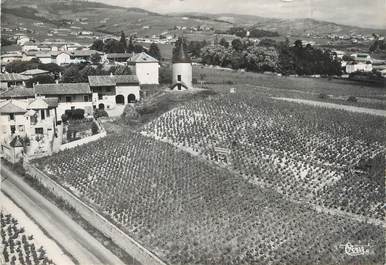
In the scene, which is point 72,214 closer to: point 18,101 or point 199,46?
point 18,101

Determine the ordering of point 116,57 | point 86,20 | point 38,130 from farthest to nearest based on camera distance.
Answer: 1. point 86,20
2. point 116,57
3. point 38,130

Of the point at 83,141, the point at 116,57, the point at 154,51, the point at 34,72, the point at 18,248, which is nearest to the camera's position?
the point at 18,248

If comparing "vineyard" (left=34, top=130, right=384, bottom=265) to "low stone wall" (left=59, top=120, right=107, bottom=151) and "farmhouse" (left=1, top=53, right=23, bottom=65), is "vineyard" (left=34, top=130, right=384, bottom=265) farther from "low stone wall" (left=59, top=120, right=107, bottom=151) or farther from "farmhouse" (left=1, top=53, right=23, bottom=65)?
"farmhouse" (left=1, top=53, right=23, bottom=65)

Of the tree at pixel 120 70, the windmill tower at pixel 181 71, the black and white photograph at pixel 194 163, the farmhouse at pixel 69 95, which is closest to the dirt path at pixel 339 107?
the black and white photograph at pixel 194 163

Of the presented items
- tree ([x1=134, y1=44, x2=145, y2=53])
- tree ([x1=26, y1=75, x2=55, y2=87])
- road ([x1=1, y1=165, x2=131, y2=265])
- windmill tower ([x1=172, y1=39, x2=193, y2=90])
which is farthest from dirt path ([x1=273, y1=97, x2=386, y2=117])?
tree ([x1=134, y1=44, x2=145, y2=53])

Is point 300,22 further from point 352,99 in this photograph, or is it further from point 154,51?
point 154,51

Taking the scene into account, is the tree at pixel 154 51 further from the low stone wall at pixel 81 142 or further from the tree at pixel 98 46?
the low stone wall at pixel 81 142

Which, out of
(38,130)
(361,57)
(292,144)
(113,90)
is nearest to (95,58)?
(113,90)

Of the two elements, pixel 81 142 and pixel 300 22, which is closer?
pixel 81 142
